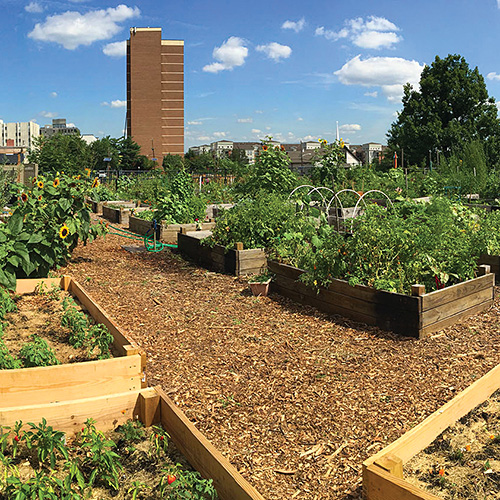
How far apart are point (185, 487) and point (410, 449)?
1114 mm

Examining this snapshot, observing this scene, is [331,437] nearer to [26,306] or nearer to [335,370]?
[335,370]

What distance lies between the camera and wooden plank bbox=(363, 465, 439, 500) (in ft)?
6.31

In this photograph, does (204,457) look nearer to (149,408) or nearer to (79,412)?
(149,408)

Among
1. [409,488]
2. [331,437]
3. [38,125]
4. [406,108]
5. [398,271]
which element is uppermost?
[38,125]

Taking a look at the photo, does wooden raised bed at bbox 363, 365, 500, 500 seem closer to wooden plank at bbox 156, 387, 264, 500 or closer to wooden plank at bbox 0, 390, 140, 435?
wooden plank at bbox 156, 387, 264, 500

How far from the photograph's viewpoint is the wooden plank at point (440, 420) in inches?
93.8

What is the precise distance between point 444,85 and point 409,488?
1357 inches

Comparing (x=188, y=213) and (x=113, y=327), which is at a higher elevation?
(x=188, y=213)

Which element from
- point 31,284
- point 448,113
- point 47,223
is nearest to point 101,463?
point 31,284

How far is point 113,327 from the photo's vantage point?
12.3ft

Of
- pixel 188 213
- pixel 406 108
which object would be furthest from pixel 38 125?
pixel 188 213

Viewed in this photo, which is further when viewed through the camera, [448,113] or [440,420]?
[448,113]

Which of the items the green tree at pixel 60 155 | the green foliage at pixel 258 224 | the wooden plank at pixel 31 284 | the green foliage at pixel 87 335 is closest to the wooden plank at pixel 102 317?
the green foliage at pixel 87 335

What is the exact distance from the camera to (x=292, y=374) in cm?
385
